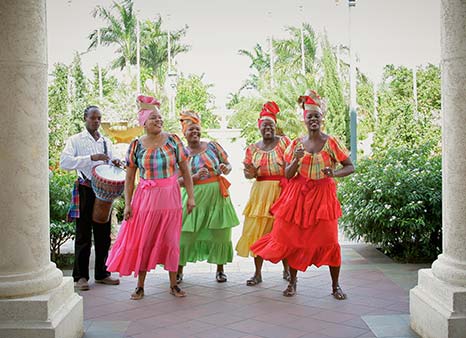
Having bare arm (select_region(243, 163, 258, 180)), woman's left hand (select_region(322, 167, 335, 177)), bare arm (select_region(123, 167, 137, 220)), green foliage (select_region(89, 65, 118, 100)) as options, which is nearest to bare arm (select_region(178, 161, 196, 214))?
bare arm (select_region(123, 167, 137, 220))

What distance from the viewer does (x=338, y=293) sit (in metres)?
6.18

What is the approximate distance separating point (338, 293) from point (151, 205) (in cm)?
189

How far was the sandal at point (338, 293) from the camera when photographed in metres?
6.15

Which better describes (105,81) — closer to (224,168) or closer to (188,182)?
(224,168)

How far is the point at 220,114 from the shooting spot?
132 ft

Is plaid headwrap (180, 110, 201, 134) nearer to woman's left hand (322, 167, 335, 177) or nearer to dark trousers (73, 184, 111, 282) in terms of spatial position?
dark trousers (73, 184, 111, 282)

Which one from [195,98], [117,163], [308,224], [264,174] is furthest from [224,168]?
[195,98]

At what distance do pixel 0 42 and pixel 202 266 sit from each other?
4.29 metres

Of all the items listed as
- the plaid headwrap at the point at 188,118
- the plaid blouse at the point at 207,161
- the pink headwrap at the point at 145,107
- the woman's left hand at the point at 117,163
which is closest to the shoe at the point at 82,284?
the woman's left hand at the point at 117,163

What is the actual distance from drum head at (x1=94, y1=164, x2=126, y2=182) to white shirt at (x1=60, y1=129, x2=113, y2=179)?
0.11 m

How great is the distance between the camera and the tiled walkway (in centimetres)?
515

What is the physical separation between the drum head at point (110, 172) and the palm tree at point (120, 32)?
108 ft

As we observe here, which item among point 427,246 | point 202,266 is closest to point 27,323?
point 202,266

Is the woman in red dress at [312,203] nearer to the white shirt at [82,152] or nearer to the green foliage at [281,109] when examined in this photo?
the white shirt at [82,152]
